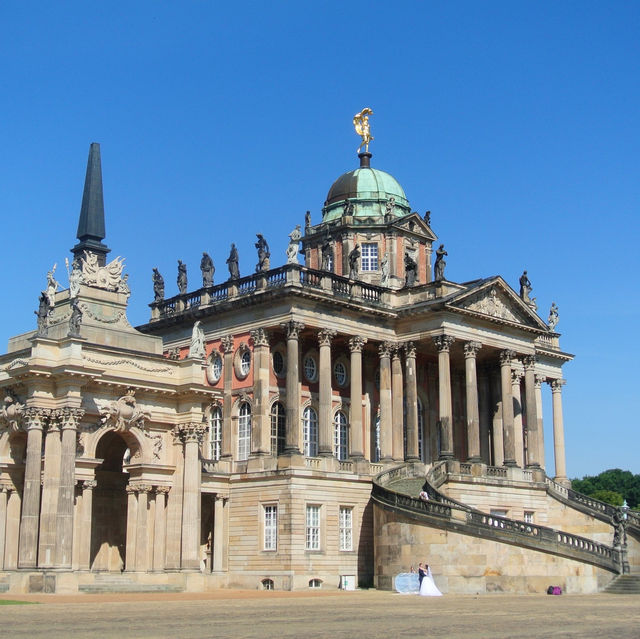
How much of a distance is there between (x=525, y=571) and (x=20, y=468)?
1991 centimetres

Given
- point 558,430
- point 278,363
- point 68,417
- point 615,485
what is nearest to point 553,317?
point 558,430

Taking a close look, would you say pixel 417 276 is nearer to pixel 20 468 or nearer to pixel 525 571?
pixel 525 571

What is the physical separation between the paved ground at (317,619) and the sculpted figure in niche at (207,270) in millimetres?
22720

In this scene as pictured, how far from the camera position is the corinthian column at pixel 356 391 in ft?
162

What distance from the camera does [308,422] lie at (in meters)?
50.3

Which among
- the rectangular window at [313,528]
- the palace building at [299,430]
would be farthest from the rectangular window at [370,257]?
the rectangular window at [313,528]

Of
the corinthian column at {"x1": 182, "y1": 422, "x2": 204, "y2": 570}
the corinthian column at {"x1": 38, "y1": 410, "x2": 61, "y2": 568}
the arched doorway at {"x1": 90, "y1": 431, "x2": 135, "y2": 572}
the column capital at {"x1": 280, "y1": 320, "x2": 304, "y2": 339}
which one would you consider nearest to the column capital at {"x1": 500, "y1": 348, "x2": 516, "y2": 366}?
the column capital at {"x1": 280, "y1": 320, "x2": 304, "y2": 339}

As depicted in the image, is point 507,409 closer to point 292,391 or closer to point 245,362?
point 292,391

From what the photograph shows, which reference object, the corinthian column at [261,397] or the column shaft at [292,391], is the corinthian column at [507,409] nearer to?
the column shaft at [292,391]

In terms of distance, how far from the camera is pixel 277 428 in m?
49.4

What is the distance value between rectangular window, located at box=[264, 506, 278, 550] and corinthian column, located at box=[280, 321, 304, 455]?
2.82 metres

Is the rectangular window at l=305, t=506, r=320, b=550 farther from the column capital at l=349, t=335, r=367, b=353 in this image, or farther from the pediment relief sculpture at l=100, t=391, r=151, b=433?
the pediment relief sculpture at l=100, t=391, r=151, b=433

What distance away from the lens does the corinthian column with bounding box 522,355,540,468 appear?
181ft

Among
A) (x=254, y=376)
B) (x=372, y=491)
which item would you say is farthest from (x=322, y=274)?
(x=372, y=491)
